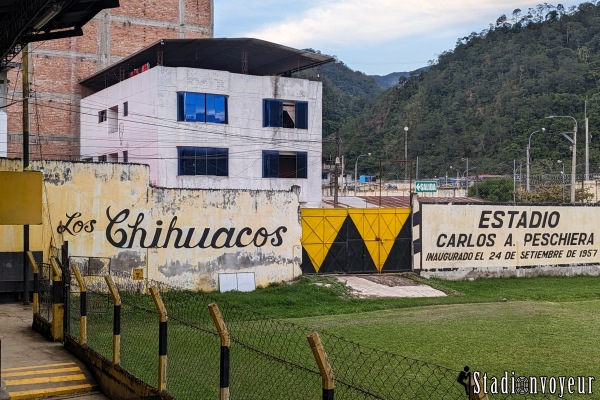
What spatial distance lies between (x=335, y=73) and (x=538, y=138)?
71641 millimetres

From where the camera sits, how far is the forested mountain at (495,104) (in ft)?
242

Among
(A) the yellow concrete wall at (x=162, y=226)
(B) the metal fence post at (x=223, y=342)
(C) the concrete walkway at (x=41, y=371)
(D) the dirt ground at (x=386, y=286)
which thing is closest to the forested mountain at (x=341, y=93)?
(D) the dirt ground at (x=386, y=286)

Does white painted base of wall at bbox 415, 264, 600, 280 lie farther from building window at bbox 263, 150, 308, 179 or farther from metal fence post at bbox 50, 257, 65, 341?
metal fence post at bbox 50, 257, 65, 341

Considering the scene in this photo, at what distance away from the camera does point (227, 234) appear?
1017 inches

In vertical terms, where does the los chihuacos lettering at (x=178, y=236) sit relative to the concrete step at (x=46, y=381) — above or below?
above

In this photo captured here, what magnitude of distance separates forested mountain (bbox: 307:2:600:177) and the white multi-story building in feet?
105

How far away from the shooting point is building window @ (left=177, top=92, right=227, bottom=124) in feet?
121

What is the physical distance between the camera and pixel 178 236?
25016mm

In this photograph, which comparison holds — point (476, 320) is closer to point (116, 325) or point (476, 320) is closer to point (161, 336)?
point (116, 325)

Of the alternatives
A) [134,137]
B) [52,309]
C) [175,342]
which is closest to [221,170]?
[134,137]

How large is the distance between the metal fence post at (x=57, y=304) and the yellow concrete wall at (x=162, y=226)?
8.70 metres

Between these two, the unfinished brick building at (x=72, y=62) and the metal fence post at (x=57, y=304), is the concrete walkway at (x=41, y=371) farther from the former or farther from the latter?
the unfinished brick building at (x=72, y=62)

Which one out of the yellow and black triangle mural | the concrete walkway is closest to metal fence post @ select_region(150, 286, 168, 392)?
the concrete walkway

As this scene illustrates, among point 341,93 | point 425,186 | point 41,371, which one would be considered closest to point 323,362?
point 41,371
